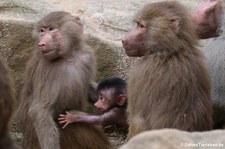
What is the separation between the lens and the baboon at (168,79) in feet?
19.3

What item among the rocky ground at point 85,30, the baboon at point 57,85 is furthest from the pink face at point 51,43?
the rocky ground at point 85,30

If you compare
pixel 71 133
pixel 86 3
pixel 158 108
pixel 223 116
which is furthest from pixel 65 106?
pixel 86 3

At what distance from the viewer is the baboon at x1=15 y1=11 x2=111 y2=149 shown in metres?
6.29

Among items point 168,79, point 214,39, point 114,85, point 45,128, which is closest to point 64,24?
point 114,85

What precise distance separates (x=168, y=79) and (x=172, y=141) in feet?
5.16

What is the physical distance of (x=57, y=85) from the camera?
6.34 m

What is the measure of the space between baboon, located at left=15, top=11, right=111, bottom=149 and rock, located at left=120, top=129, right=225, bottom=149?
2.01 meters

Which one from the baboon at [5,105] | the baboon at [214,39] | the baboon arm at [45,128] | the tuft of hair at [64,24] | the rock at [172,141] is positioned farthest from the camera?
the baboon at [214,39]

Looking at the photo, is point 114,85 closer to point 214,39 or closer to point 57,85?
point 57,85

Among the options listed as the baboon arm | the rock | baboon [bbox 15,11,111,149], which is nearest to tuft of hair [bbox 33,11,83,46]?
baboon [bbox 15,11,111,149]

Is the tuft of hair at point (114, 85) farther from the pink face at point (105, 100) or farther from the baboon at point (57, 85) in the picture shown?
the baboon at point (57, 85)

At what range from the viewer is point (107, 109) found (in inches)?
257

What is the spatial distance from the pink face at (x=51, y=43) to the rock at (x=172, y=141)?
209 cm

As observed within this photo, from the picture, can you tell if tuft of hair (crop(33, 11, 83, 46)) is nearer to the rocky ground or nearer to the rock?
the rocky ground
